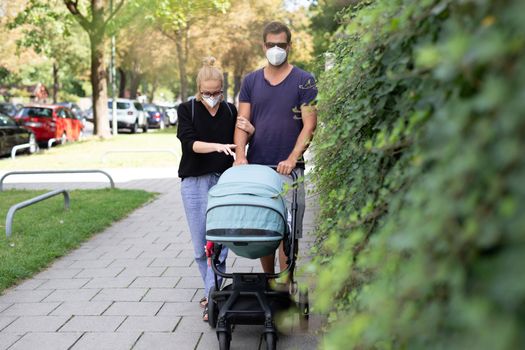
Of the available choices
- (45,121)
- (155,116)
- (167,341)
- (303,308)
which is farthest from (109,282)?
(155,116)

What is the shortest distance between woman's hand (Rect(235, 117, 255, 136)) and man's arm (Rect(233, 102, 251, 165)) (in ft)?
0.12

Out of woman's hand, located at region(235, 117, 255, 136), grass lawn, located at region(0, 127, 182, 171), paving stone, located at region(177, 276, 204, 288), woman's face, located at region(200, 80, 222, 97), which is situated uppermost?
woman's face, located at region(200, 80, 222, 97)

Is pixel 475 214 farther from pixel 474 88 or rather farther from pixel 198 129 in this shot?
pixel 198 129

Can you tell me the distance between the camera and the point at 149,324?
518cm

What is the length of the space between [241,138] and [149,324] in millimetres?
1596

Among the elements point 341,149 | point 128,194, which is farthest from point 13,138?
point 341,149

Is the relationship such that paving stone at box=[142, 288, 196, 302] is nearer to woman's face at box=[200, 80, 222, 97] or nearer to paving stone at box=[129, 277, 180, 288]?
paving stone at box=[129, 277, 180, 288]

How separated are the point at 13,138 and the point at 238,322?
793 inches

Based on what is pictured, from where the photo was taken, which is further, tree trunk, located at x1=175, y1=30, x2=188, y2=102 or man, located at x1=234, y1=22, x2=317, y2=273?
tree trunk, located at x1=175, y1=30, x2=188, y2=102

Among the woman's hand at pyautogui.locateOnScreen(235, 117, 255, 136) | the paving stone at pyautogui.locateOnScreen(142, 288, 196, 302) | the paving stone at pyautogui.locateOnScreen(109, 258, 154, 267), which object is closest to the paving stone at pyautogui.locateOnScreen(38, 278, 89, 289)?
the paving stone at pyautogui.locateOnScreen(109, 258, 154, 267)

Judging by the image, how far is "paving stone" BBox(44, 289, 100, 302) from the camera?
5953 mm

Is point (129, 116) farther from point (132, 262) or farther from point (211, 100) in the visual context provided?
point (211, 100)

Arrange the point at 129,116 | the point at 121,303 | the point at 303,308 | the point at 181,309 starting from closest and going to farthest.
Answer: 1. the point at 303,308
2. the point at 181,309
3. the point at 121,303
4. the point at 129,116

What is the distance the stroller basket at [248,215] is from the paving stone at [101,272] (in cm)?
289
